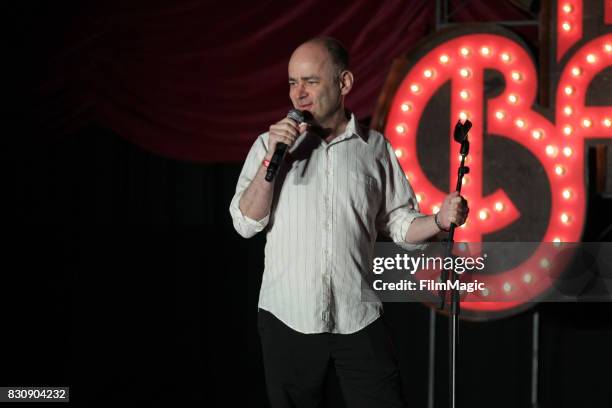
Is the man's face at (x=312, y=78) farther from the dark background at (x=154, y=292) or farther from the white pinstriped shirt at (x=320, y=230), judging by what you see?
the dark background at (x=154, y=292)

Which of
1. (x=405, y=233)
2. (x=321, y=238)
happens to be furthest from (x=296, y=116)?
(x=405, y=233)

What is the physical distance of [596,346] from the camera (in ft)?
11.1

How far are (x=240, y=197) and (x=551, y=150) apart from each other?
1.60 meters

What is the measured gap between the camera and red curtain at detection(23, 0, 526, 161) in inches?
125

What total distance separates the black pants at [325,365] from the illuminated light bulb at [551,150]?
1.45 meters

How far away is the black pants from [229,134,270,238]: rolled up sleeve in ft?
0.78

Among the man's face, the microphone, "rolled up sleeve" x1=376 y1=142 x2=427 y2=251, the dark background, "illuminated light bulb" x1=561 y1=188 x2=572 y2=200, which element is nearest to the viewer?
the microphone

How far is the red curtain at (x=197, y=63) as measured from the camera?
10.4 feet

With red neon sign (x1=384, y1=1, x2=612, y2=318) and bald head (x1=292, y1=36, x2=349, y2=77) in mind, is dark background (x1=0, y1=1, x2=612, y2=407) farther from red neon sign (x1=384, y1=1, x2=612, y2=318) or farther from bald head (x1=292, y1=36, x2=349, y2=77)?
bald head (x1=292, y1=36, x2=349, y2=77)

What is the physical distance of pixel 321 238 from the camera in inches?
77.8

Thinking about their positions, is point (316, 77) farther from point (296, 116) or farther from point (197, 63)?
point (197, 63)

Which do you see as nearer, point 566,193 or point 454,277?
point 454,277

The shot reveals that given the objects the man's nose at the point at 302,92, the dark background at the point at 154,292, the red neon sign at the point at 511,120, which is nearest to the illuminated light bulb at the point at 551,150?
the red neon sign at the point at 511,120

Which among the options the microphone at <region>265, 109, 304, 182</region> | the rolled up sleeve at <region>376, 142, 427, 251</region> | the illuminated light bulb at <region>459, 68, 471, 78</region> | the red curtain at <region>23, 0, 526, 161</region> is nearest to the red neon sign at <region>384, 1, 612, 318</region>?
the illuminated light bulb at <region>459, 68, 471, 78</region>
